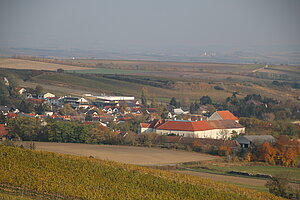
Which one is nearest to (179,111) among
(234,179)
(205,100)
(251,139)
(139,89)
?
(205,100)

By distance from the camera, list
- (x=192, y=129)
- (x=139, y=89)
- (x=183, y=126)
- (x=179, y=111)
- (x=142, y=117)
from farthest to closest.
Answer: (x=139, y=89) → (x=179, y=111) → (x=142, y=117) → (x=183, y=126) → (x=192, y=129)

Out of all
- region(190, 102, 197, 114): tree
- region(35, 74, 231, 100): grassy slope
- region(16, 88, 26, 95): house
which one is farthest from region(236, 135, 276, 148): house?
region(35, 74, 231, 100): grassy slope

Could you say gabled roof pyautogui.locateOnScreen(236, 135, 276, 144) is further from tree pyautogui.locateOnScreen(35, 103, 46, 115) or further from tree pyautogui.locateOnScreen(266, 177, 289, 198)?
tree pyautogui.locateOnScreen(35, 103, 46, 115)

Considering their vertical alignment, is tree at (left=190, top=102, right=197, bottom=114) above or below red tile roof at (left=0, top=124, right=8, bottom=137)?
below

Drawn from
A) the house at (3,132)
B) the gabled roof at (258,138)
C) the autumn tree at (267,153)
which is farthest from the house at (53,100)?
the autumn tree at (267,153)

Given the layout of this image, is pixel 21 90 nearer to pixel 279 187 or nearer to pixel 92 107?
pixel 92 107

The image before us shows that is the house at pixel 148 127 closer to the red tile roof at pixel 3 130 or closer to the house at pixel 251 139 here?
the house at pixel 251 139
